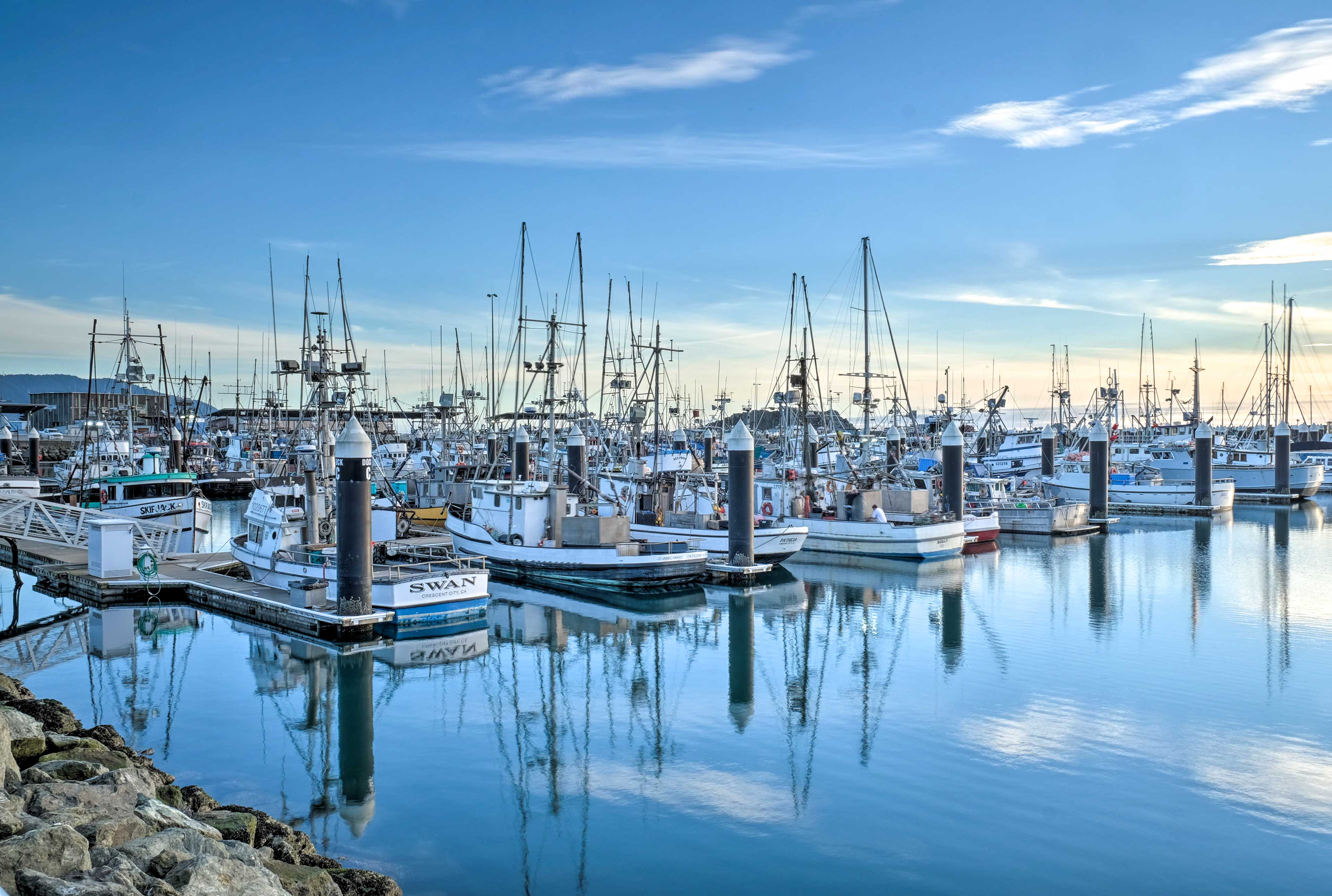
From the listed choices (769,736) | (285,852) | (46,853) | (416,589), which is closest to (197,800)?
(285,852)

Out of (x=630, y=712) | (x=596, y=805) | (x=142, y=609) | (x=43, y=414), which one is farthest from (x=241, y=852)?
(x=43, y=414)

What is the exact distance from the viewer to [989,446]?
72.5m

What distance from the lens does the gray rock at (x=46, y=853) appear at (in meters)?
6.85

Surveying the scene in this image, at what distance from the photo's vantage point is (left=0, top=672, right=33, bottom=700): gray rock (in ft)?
45.3

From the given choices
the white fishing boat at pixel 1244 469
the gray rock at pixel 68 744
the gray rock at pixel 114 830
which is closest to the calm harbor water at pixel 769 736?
the gray rock at pixel 68 744

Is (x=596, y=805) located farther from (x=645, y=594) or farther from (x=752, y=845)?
(x=645, y=594)

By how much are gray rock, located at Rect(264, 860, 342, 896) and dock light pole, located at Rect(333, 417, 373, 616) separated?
34.7 ft

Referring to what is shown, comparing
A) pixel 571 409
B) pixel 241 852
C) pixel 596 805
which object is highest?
pixel 571 409

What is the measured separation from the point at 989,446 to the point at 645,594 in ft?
168

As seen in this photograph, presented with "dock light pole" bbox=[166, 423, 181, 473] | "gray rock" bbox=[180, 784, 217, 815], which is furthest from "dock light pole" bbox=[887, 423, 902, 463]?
"dock light pole" bbox=[166, 423, 181, 473]

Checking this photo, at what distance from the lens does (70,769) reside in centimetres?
1014

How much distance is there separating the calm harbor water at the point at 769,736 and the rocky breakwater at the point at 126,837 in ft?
3.48

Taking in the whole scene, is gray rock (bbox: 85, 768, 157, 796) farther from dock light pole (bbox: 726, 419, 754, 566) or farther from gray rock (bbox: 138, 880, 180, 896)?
dock light pole (bbox: 726, 419, 754, 566)

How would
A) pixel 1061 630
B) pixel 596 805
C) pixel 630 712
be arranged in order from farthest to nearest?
1. pixel 1061 630
2. pixel 630 712
3. pixel 596 805
